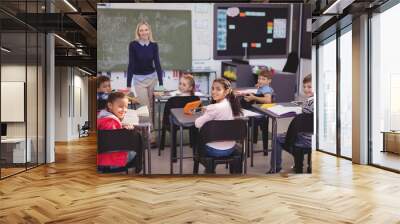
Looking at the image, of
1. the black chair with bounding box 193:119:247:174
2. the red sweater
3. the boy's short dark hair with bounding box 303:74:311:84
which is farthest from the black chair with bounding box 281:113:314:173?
the red sweater

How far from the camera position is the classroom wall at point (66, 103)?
16391mm

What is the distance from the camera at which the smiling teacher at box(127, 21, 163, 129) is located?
22.8ft

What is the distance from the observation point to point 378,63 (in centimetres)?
810

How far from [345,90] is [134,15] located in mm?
5512

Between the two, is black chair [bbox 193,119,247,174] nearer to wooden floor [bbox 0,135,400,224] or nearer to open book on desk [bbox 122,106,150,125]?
wooden floor [bbox 0,135,400,224]

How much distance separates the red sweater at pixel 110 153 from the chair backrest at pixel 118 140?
2.9 inches

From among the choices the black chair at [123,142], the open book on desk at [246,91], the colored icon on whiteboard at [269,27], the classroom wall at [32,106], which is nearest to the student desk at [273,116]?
the open book on desk at [246,91]

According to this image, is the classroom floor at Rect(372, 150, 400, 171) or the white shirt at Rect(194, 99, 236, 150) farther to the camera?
the classroom floor at Rect(372, 150, 400, 171)

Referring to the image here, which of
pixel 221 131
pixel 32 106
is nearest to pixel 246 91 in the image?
pixel 221 131

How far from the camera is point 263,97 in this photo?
703 centimetres

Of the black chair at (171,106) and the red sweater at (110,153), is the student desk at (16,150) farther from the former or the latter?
the black chair at (171,106)

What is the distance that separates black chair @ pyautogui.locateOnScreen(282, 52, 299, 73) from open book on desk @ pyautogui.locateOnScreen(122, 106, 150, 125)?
8.43 feet

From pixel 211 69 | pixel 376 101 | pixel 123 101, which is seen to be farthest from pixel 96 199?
pixel 376 101

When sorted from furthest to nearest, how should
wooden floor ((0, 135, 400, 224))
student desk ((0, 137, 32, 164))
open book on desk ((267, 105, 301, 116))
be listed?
1. student desk ((0, 137, 32, 164))
2. open book on desk ((267, 105, 301, 116))
3. wooden floor ((0, 135, 400, 224))
